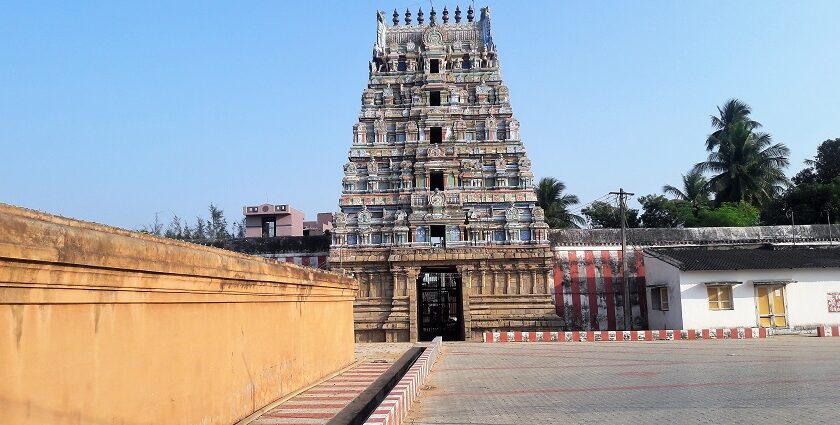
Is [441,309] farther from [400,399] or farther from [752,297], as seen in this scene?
[400,399]

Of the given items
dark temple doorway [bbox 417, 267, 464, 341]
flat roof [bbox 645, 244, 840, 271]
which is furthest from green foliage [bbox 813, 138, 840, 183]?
dark temple doorway [bbox 417, 267, 464, 341]

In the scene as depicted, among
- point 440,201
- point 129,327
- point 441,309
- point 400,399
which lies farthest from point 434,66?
point 129,327

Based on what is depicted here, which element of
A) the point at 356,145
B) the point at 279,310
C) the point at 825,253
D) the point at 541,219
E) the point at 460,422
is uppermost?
the point at 356,145

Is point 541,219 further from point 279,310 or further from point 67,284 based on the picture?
point 67,284

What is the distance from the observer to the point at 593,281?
28.4 metres

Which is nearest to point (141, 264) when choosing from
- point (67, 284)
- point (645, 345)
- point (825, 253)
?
point (67, 284)

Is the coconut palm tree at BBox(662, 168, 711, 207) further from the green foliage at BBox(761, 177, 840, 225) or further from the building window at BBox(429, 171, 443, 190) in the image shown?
the building window at BBox(429, 171, 443, 190)

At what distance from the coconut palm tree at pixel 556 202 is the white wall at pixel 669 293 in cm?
1724

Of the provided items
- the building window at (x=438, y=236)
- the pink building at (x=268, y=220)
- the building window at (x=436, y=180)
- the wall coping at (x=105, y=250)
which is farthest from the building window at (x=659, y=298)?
the pink building at (x=268, y=220)

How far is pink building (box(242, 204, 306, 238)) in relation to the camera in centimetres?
5794

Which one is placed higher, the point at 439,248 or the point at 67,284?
the point at 439,248

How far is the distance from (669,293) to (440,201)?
9849mm

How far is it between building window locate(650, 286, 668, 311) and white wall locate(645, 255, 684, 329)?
0.16 meters

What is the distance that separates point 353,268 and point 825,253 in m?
19.3
